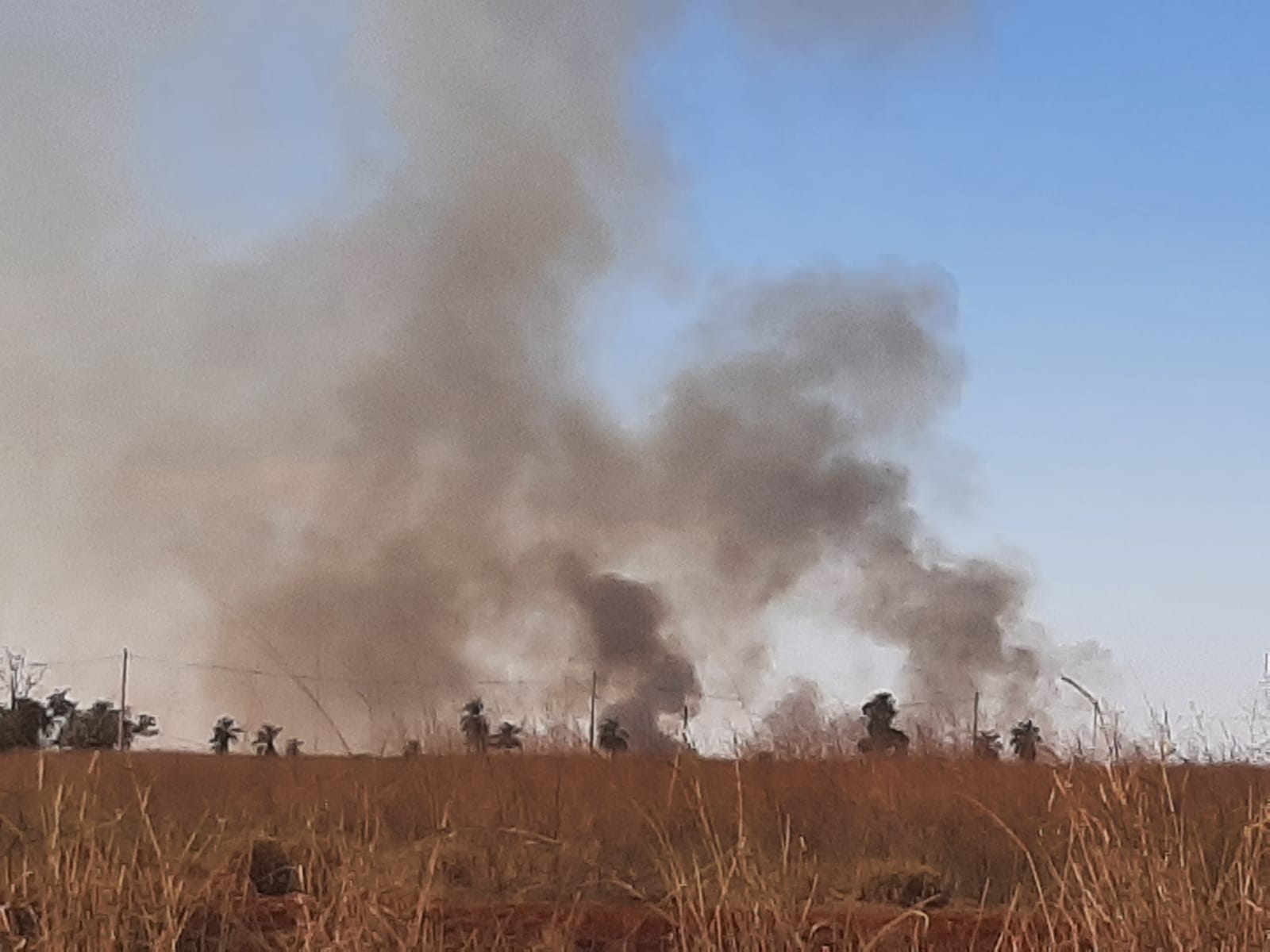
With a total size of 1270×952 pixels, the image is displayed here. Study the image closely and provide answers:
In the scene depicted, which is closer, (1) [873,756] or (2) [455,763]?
(2) [455,763]

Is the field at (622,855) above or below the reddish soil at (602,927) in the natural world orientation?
above

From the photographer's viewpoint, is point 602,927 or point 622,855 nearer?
point 602,927

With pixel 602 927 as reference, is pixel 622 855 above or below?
above

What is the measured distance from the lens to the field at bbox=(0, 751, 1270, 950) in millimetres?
5148

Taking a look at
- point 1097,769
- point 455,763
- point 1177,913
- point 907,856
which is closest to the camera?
point 1177,913

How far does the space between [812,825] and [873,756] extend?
236 cm

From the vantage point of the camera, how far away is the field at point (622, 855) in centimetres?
515

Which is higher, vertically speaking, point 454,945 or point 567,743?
point 567,743

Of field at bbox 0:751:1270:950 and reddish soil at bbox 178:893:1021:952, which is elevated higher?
field at bbox 0:751:1270:950

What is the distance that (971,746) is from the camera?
12734 mm

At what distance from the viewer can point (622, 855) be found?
29.1 feet

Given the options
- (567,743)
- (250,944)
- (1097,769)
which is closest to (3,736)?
(567,743)

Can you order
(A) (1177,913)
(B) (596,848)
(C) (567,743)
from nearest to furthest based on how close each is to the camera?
(A) (1177,913) < (B) (596,848) < (C) (567,743)

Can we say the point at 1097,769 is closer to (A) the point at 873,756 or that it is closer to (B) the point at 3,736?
(A) the point at 873,756
